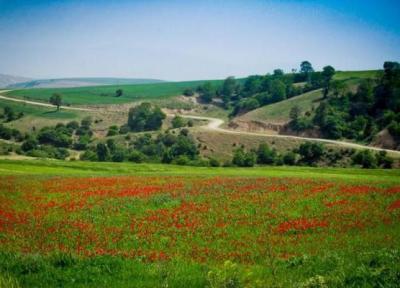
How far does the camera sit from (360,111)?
114 m

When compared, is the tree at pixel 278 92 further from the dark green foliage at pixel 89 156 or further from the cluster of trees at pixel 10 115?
the cluster of trees at pixel 10 115

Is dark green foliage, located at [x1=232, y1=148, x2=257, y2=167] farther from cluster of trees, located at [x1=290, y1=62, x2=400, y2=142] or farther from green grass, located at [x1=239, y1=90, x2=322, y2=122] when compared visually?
green grass, located at [x1=239, y1=90, x2=322, y2=122]

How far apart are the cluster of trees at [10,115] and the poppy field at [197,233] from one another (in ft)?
437

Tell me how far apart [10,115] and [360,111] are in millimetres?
131419

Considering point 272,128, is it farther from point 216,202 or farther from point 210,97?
point 216,202

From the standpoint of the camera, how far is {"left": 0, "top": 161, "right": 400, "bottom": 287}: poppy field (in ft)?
35.9

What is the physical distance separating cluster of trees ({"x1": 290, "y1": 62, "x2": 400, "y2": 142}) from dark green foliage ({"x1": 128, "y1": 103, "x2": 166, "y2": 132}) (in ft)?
161

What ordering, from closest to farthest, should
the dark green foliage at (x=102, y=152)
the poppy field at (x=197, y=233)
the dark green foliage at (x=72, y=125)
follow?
the poppy field at (x=197, y=233) → the dark green foliage at (x=102, y=152) → the dark green foliage at (x=72, y=125)

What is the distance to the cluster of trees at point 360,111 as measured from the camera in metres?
102

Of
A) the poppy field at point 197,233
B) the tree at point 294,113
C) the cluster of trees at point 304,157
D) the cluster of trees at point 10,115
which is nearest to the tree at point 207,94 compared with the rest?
the tree at point 294,113

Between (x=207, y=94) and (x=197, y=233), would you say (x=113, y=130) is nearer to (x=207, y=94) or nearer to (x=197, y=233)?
(x=207, y=94)

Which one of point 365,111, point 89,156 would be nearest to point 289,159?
point 365,111

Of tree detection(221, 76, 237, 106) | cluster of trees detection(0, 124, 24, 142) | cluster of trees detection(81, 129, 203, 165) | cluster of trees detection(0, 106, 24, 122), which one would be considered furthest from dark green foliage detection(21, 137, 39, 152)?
tree detection(221, 76, 237, 106)

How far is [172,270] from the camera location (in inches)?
457
